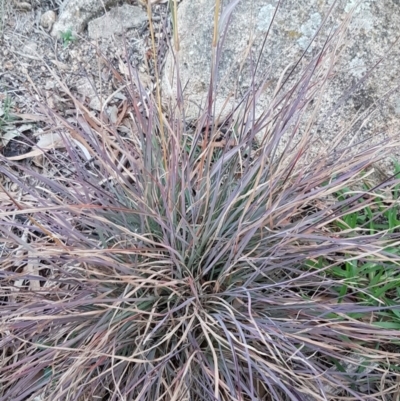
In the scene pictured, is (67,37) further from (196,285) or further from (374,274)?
(374,274)

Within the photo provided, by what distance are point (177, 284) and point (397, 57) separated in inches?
32.3

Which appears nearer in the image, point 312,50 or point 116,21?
point 312,50

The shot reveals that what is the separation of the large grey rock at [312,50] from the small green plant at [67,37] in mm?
353

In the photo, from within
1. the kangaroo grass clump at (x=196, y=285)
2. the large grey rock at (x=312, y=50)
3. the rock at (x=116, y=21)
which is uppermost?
the large grey rock at (x=312, y=50)

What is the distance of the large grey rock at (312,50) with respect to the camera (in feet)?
4.35

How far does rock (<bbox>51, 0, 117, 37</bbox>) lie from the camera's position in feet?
5.18

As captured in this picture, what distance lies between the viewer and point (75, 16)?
62.3 inches

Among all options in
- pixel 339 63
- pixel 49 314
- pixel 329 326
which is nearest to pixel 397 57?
pixel 339 63

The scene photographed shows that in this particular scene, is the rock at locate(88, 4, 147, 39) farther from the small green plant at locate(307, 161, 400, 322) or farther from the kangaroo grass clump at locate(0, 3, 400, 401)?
the small green plant at locate(307, 161, 400, 322)

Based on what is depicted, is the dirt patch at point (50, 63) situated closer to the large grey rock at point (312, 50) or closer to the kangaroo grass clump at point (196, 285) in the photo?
the large grey rock at point (312, 50)

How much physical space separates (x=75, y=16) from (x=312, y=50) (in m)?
0.73

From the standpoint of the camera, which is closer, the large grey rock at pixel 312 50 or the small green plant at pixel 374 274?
the small green plant at pixel 374 274

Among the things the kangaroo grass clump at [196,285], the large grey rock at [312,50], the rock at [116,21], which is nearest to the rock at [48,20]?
the rock at [116,21]

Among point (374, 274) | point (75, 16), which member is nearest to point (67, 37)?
point (75, 16)
